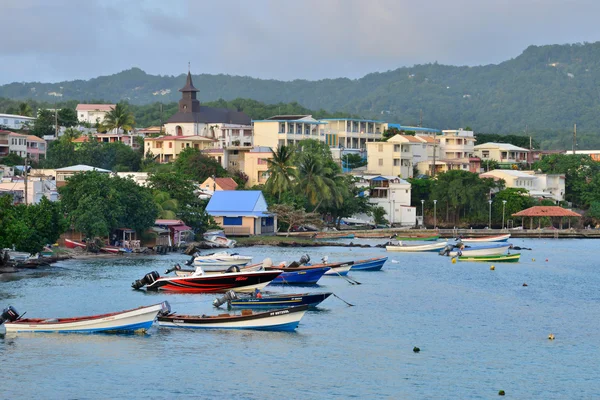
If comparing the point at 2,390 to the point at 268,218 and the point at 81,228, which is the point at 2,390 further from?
the point at 268,218

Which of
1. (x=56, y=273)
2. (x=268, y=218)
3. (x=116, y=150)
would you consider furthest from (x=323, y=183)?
(x=56, y=273)

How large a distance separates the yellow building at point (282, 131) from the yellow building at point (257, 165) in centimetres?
1350

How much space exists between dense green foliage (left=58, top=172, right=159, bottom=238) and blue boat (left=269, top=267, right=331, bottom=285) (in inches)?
797

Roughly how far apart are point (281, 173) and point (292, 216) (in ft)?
20.5

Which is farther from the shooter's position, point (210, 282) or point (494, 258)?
point (494, 258)

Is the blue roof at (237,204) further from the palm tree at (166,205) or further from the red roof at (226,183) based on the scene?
the red roof at (226,183)

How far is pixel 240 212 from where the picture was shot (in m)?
91.3

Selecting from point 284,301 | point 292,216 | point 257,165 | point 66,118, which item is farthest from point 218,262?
point 66,118

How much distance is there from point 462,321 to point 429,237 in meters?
55.0

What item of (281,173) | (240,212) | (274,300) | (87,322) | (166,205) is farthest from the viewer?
(281,173)

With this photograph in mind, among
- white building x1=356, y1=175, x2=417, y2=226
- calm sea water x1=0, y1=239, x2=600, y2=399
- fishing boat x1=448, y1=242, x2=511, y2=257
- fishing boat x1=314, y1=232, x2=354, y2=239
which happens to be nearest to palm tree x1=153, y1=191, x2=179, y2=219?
fishing boat x1=314, y1=232, x2=354, y2=239

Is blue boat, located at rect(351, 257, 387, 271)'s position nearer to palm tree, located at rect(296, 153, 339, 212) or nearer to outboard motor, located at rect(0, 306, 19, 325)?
outboard motor, located at rect(0, 306, 19, 325)

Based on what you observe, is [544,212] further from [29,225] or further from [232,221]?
[29,225]

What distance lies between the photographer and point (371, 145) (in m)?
126
